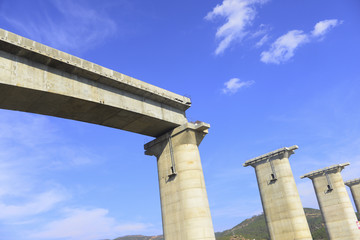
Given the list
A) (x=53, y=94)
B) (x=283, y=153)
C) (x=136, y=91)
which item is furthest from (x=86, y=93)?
(x=283, y=153)

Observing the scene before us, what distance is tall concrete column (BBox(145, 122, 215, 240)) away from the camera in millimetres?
22547

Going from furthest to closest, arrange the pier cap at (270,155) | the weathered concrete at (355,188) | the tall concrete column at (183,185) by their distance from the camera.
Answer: the weathered concrete at (355,188) < the pier cap at (270,155) < the tall concrete column at (183,185)

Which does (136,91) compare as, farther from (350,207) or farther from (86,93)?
(350,207)

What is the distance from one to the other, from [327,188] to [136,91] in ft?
145

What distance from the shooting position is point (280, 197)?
40750 millimetres

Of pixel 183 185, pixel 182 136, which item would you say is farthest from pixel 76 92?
pixel 183 185

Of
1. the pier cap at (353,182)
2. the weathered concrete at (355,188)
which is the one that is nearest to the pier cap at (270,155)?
the pier cap at (353,182)

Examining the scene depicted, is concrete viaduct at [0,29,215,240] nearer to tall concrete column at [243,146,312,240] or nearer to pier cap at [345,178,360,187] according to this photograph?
tall concrete column at [243,146,312,240]

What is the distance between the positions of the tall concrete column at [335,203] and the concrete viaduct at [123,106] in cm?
3729

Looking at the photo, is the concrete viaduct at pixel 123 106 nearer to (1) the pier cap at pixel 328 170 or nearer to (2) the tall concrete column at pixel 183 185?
(2) the tall concrete column at pixel 183 185

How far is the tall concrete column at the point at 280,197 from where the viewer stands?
128 feet

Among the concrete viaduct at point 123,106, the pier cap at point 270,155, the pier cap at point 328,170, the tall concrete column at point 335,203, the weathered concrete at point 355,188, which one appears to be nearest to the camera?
the concrete viaduct at point 123,106

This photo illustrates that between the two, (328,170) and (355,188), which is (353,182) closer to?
(355,188)

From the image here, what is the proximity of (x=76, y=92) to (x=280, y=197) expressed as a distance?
32.0 meters
